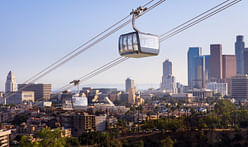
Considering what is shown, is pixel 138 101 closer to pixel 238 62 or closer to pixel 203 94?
pixel 203 94

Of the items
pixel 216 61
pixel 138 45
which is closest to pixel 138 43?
pixel 138 45

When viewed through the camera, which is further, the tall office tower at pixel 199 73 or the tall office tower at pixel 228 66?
the tall office tower at pixel 199 73

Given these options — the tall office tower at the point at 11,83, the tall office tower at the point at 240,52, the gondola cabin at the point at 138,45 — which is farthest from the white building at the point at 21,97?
the gondola cabin at the point at 138,45

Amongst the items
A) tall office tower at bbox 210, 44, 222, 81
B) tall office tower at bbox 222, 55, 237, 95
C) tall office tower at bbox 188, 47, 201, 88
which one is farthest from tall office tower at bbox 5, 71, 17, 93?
tall office tower at bbox 188, 47, 201, 88

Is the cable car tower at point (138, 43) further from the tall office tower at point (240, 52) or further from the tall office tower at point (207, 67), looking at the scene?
the tall office tower at point (207, 67)

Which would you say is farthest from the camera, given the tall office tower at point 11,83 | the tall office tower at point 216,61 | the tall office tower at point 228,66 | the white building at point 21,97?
the tall office tower at point 228,66

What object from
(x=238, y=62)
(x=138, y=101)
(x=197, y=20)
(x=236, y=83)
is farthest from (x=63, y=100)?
(x=238, y=62)

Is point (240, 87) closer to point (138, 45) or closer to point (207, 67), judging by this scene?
point (207, 67)
